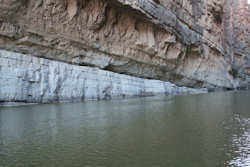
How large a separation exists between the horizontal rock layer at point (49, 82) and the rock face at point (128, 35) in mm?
2438

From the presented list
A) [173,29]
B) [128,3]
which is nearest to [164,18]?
[173,29]

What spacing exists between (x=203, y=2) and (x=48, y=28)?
21.3 meters

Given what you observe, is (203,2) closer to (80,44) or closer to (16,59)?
(80,44)

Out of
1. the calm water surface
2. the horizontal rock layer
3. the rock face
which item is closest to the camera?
the calm water surface

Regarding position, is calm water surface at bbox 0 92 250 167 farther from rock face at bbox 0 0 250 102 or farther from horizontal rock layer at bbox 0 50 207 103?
rock face at bbox 0 0 250 102

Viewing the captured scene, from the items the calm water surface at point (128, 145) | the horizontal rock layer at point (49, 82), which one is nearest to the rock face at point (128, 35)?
the horizontal rock layer at point (49, 82)

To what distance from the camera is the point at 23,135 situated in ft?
13.2

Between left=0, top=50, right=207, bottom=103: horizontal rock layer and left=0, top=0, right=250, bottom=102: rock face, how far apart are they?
96.0 inches

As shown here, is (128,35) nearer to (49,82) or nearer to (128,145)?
(49,82)

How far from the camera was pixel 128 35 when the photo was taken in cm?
1758

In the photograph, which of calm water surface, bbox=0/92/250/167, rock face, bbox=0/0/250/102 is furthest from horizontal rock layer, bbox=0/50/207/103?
calm water surface, bbox=0/92/250/167

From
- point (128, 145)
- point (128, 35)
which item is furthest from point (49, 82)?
point (128, 35)

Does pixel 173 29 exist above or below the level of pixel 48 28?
above

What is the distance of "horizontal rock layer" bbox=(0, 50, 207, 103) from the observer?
9258 millimetres
